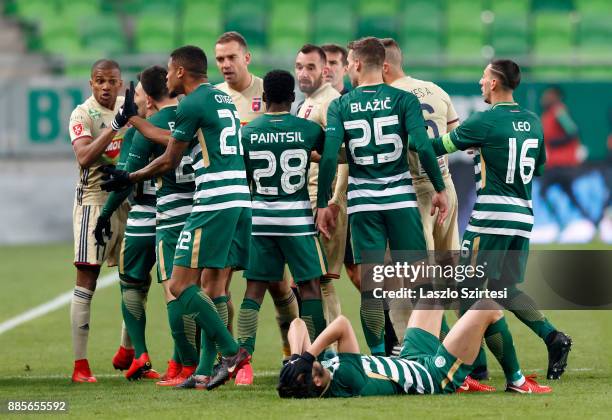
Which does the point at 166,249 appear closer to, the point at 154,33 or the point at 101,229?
the point at 101,229

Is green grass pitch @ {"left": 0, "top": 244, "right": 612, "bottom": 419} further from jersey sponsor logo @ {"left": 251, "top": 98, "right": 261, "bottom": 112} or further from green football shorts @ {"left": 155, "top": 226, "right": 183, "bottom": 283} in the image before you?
jersey sponsor logo @ {"left": 251, "top": 98, "right": 261, "bottom": 112}

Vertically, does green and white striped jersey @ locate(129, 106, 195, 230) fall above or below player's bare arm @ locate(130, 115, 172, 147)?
below

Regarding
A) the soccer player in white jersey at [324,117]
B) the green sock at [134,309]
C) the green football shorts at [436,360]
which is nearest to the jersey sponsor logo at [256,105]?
the soccer player in white jersey at [324,117]

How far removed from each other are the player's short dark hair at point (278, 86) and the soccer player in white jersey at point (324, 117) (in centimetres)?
76

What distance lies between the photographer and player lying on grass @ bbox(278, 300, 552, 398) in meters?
7.38

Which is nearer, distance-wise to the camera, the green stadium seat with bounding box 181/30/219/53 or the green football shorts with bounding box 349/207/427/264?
the green football shorts with bounding box 349/207/427/264

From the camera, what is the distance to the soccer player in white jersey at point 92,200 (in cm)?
948

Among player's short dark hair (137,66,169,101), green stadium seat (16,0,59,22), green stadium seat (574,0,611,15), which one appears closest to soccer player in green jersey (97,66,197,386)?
player's short dark hair (137,66,169,101)

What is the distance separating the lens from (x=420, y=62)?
796 inches

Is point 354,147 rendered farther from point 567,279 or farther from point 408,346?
point 567,279

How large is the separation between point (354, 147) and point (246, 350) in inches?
63.1

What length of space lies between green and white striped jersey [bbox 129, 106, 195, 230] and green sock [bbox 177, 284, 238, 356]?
2.88 ft

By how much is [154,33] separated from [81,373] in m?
15.7

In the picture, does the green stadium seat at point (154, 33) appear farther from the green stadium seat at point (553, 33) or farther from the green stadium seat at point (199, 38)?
the green stadium seat at point (553, 33)
